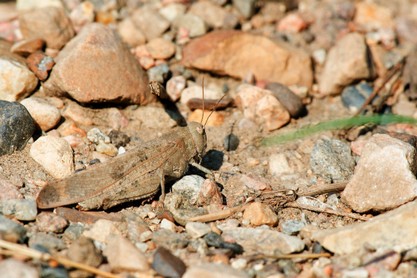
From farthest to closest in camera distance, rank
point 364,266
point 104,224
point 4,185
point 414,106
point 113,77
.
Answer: point 414,106 < point 113,77 < point 4,185 < point 104,224 < point 364,266

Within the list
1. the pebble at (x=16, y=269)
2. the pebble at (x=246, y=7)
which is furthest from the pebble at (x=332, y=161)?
the pebble at (x=16, y=269)

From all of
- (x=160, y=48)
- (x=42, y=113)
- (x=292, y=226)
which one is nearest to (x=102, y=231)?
(x=292, y=226)

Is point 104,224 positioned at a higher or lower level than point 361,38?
lower

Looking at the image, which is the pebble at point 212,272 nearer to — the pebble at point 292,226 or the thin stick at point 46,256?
the thin stick at point 46,256

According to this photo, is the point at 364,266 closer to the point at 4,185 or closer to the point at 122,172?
the point at 122,172

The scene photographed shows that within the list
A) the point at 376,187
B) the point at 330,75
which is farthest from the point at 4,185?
the point at 330,75

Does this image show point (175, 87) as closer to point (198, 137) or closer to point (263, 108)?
point (263, 108)
